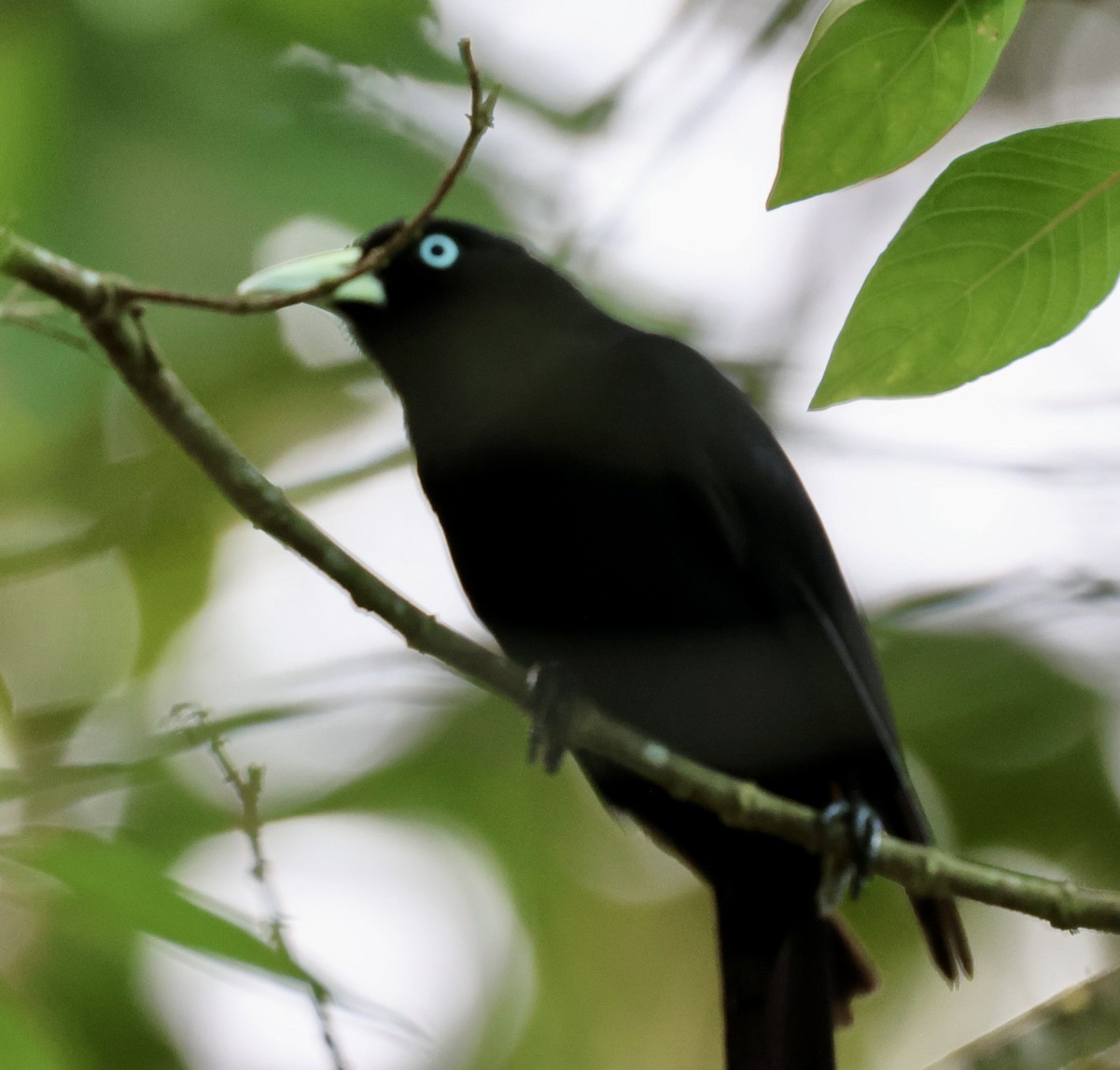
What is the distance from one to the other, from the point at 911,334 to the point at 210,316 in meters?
2.11

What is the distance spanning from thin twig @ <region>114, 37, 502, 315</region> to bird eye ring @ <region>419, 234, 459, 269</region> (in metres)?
1.23

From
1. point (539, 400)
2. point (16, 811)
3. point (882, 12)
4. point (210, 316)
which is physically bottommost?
point (16, 811)

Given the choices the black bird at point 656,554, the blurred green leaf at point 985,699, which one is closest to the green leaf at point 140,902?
the black bird at point 656,554

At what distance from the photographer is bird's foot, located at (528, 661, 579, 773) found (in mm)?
2613

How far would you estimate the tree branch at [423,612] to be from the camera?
1.50m

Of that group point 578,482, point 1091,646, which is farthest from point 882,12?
point 1091,646

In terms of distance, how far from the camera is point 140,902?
4.13 ft

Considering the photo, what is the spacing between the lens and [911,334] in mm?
1415

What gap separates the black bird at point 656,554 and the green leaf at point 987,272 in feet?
4.34

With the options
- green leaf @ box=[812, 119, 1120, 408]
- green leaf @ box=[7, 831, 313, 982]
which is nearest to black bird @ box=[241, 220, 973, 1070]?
green leaf @ box=[812, 119, 1120, 408]

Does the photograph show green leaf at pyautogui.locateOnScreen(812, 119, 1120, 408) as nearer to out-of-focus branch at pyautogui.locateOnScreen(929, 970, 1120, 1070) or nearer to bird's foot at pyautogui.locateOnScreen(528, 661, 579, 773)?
bird's foot at pyautogui.locateOnScreen(528, 661, 579, 773)

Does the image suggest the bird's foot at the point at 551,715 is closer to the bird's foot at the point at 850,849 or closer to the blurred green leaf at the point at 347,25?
the bird's foot at the point at 850,849

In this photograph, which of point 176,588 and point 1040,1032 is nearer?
point 1040,1032

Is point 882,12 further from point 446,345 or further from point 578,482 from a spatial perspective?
point 446,345
